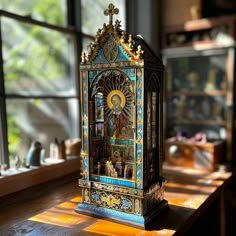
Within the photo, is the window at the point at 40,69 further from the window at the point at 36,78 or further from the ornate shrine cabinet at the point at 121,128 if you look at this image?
the ornate shrine cabinet at the point at 121,128

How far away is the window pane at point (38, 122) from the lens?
2203mm

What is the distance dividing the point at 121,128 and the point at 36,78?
42.7 inches

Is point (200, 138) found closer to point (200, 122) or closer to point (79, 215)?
point (200, 122)

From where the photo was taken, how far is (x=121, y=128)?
5.24 feet

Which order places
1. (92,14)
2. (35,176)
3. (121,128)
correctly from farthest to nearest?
1. (92,14)
2. (35,176)
3. (121,128)

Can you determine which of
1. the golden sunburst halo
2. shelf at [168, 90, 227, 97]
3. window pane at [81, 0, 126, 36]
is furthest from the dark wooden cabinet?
the golden sunburst halo

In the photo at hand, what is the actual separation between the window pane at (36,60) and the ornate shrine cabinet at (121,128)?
0.87 metres

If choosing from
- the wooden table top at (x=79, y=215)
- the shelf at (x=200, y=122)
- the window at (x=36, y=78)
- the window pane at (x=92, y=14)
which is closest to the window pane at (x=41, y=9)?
the window at (x=36, y=78)

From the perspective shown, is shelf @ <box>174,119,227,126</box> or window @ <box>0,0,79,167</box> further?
shelf @ <box>174,119,227,126</box>

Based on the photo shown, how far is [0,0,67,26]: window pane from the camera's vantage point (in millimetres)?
2094

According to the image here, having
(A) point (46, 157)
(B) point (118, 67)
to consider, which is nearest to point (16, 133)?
(A) point (46, 157)

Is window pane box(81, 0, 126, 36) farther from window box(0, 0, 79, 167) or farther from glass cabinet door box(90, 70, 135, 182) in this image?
glass cabinet door box(90, 70, 135, 182)

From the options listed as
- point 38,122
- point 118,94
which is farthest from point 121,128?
point 38,122

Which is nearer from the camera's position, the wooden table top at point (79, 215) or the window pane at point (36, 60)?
the wooden table top at point (79, 215)
